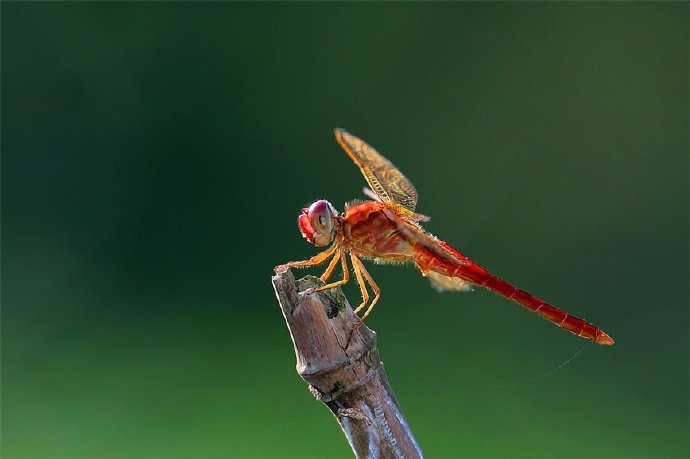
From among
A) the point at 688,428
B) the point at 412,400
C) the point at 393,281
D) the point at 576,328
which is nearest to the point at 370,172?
the point at 576,328

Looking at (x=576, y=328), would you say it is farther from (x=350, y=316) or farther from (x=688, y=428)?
(x=688, y=428)

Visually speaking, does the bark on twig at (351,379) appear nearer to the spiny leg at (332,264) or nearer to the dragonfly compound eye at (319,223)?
the spiny leg at (332,264)

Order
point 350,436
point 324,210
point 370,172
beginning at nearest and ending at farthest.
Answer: point 350,436 < point 324,210 < point 370,172

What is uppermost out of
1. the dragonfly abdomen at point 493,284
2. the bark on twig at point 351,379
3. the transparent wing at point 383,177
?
the transparent wing at point 383,177

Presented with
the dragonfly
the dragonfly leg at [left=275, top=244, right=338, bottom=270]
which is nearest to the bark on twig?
the dragonfly leg at [left=275, top=244, right=338, bottom=270]

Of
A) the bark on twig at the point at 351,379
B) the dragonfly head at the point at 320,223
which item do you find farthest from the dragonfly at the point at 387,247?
the bark on twig at the point at 351,379
